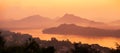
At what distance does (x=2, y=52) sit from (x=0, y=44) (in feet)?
40.7

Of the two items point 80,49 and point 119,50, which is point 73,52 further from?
point 119,50

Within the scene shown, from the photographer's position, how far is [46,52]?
93375mm

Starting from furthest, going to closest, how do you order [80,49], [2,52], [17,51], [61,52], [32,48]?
[61,52] < [80,49] < [32,48] < [17,51] < [2,52]

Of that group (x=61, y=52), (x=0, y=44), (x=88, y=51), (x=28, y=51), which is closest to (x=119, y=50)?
(x=88, y=51)

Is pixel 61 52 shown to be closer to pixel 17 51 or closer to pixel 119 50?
pixel 119 50

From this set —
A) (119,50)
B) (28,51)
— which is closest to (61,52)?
(119,50)

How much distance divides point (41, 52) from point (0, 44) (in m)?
11.5

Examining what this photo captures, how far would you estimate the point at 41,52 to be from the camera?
96.9 metres

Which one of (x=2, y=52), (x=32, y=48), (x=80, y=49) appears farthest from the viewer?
(x=80, y=49)

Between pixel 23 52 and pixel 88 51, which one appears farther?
pixel 88 51

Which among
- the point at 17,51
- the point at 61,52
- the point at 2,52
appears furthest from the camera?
the point at 61,52

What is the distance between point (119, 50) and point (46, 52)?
23.2m

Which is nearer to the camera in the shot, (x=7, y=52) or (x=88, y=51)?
(x=7, y=52)

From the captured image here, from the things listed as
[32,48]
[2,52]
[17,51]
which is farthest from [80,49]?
[2,52]
